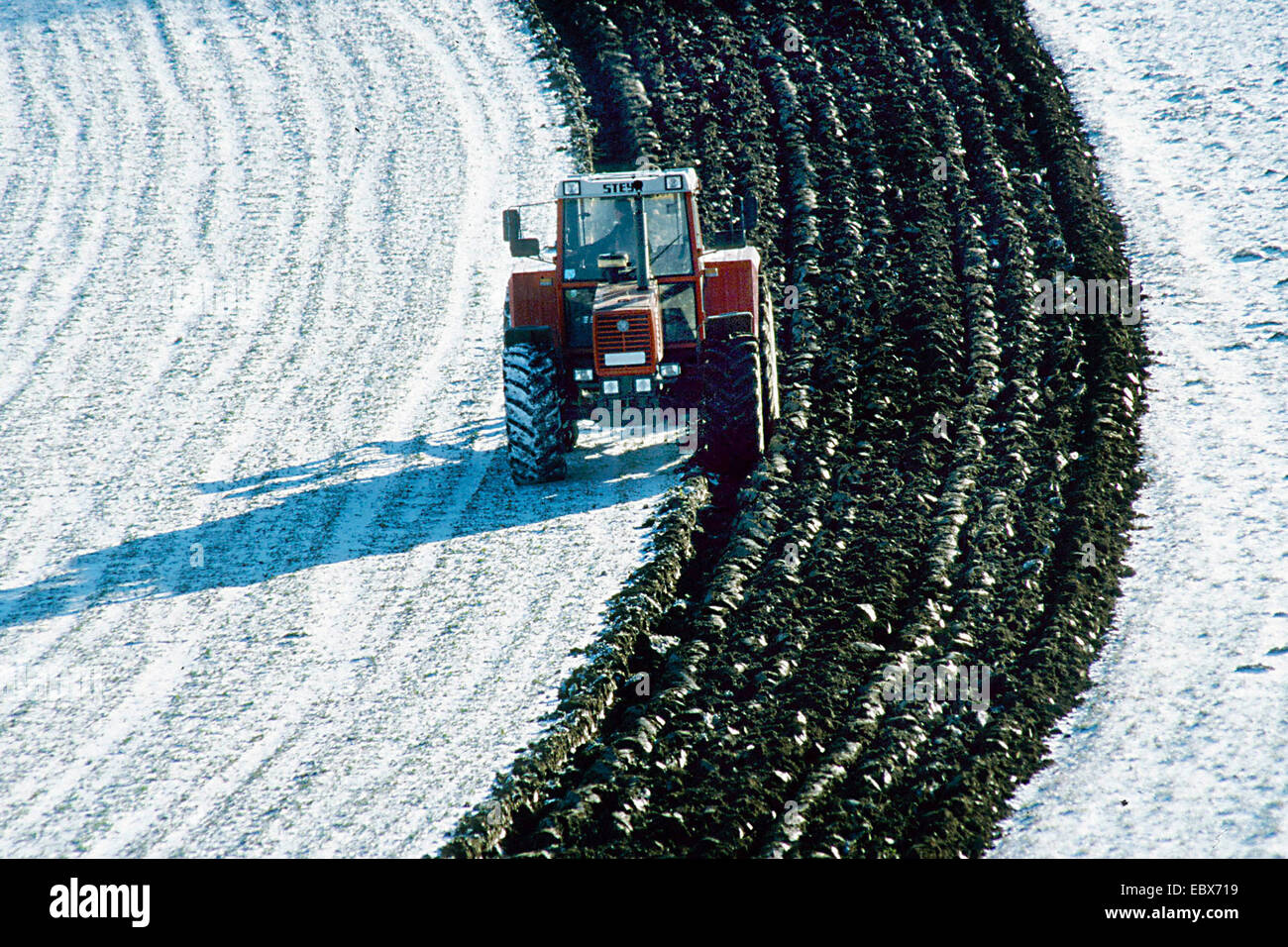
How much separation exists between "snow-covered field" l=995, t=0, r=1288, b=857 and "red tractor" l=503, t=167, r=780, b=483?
3555 mm

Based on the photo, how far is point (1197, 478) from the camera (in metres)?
11.3

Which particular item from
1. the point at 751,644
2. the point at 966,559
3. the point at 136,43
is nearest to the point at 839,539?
the point at 966,559

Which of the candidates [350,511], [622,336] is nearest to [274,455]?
[350,511]

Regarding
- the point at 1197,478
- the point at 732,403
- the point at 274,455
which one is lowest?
the point at 1197,478

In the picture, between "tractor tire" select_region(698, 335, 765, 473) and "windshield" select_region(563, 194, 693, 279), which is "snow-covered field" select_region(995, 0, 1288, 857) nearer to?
"tractor tire" select_region(698, 335, 765, 473)

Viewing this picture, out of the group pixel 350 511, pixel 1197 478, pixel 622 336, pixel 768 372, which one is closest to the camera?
pixel 1197 478

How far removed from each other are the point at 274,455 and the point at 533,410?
2.98 metres

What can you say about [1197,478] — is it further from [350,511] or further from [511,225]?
[350,511]

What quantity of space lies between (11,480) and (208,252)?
6243 millimetres

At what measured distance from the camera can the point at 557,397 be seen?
1163 centimetres

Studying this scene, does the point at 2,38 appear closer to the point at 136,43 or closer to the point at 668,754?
the point at 136,43

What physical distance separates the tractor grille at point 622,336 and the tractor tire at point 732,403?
0.51m

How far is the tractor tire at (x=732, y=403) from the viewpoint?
11.3 meters

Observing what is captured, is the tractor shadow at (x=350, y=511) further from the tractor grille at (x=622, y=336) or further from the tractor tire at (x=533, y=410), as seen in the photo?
the tractor grille at (x=622, y=336)
